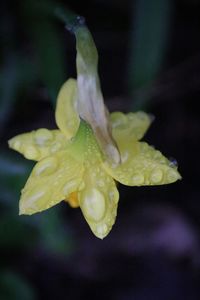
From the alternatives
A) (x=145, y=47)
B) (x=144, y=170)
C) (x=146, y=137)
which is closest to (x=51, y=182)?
(x=144, y=170)

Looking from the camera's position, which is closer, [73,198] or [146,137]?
[73,198]

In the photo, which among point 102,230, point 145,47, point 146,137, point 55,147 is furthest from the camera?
point 146,137

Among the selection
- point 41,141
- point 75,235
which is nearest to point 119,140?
point 41,141

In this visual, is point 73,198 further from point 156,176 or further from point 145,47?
point 145,47

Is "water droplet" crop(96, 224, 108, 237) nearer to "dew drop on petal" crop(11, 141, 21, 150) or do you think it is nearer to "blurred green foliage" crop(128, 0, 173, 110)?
"dew drop on petal" crop(11, 141, 21, 150)

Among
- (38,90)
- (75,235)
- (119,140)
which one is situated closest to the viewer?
Answer: (119,140)

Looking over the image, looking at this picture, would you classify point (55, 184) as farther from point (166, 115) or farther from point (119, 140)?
point (166, 115)

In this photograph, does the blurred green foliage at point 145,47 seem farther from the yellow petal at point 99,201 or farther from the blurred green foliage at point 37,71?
the yellow petal at point 99,201
